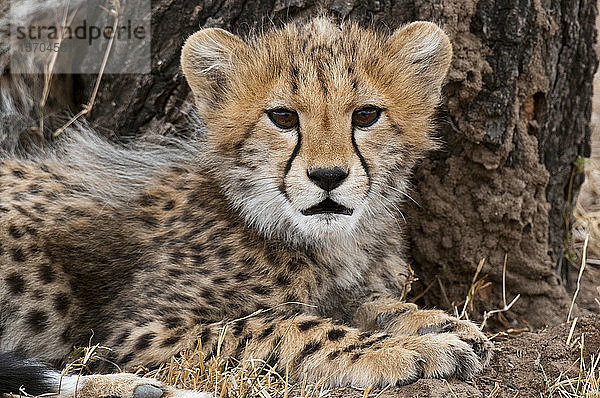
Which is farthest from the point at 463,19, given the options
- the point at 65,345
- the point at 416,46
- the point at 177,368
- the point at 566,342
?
the point at 65,345

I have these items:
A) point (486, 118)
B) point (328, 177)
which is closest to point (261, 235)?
point (328, 177)

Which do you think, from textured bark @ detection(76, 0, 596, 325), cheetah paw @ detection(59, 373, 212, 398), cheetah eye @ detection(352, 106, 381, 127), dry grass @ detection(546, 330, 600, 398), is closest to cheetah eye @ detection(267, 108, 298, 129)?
cheetah eye @ detection(352, 106, 381, 127)

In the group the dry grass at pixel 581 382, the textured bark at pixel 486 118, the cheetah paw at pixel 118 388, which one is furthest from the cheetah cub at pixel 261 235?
the textured bark at pixel 486 118

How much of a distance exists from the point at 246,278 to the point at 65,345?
2.60 feet

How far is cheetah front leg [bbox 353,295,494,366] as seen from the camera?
2.94 metres

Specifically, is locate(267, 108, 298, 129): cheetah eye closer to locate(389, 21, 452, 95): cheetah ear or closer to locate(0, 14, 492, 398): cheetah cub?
locate(0, 14, 492, 398): cheetah cub

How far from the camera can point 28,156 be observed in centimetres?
391

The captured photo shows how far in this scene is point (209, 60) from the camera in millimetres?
3191

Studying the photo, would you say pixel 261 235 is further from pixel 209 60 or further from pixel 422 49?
pixel 422 49

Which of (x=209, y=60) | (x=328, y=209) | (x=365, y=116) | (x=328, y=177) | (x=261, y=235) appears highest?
(x=209, y=60)

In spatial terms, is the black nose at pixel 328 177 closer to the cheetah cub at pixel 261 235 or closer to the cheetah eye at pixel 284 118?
the cheetah cub at pixel 261 235

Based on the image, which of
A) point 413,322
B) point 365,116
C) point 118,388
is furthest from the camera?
point 413,322

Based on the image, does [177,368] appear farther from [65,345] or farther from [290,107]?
[290,107]

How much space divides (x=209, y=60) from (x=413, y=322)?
4.13 feet
